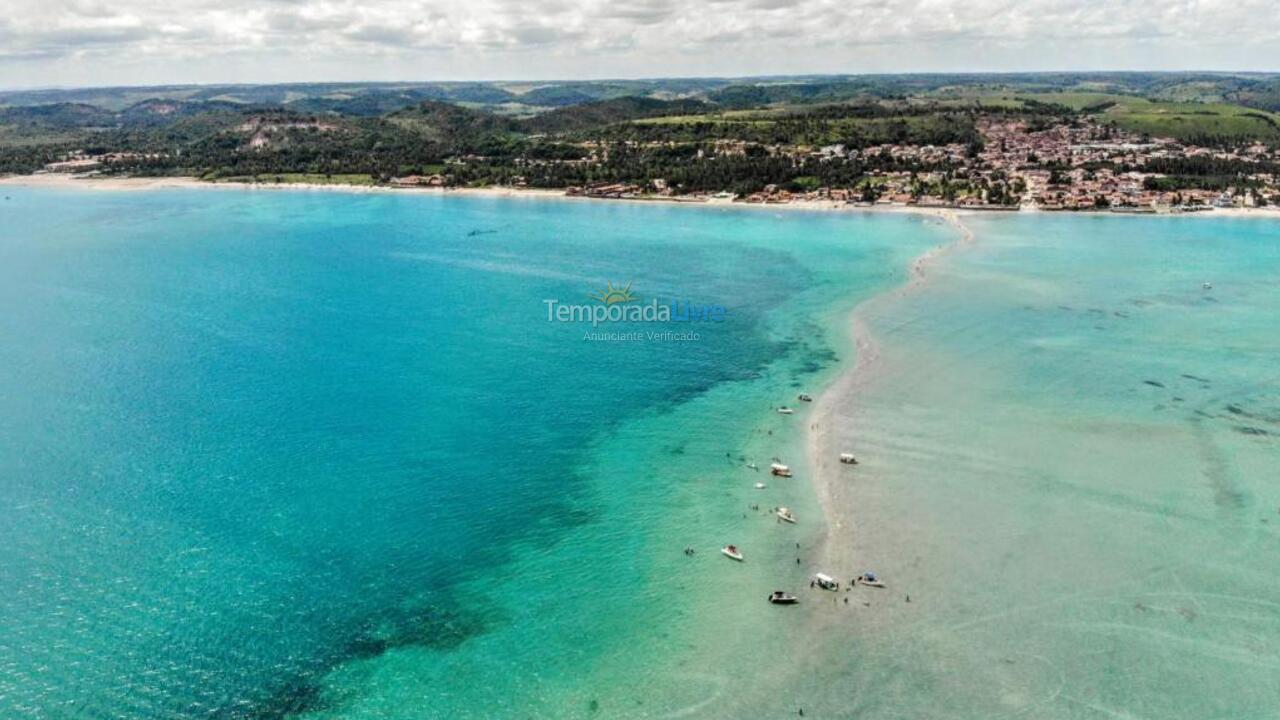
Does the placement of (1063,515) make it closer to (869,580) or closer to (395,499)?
(869,580)

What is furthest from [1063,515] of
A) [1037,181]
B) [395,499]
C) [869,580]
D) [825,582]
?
[1037,181]

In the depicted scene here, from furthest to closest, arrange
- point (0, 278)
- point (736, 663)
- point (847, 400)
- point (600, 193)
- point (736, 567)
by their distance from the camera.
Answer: point (600, 193) < point (0, 278) < point (847, 400) < point (736, 567) < point (736, 663)

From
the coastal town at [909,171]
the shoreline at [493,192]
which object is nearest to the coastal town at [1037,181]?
the coastal town at [909,171]

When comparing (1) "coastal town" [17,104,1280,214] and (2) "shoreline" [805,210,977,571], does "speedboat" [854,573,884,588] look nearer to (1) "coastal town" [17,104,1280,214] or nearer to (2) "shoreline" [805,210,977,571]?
(2) "shoreline" [805,210,977,571]

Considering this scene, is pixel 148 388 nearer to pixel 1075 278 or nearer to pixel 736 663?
pixel 736 663

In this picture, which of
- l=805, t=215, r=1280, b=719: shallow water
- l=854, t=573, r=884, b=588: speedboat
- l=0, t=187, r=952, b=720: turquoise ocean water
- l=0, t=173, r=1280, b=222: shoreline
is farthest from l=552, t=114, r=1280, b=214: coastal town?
l=854, t=573, r=884, b=588: speedboat

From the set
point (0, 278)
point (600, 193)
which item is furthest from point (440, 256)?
point (600, 193)

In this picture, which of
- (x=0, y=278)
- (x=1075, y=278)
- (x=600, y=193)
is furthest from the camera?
(x=600, y=193)
